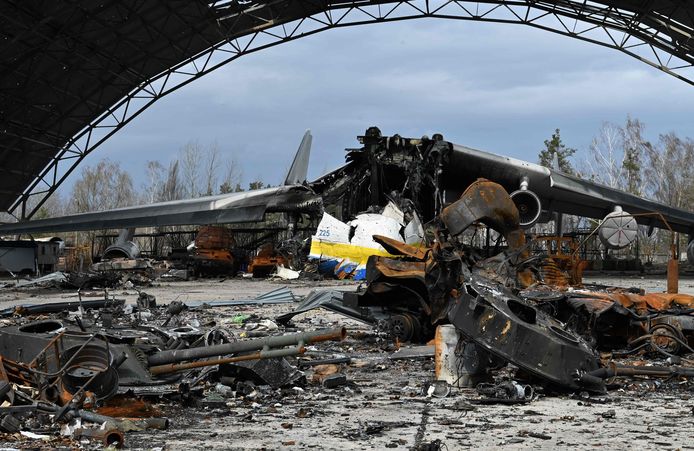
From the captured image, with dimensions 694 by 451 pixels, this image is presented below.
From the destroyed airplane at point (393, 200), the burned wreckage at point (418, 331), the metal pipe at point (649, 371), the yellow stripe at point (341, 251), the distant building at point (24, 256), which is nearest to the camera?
the burned wreckage at point (418, 331)

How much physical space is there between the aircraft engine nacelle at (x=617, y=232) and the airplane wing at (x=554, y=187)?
267 cm

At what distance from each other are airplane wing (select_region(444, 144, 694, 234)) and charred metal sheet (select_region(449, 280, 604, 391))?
1612 centimetres

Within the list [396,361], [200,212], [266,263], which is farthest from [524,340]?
[200,212]

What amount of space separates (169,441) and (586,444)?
2793mm

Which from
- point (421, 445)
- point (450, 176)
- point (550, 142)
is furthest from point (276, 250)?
point (550, 142)

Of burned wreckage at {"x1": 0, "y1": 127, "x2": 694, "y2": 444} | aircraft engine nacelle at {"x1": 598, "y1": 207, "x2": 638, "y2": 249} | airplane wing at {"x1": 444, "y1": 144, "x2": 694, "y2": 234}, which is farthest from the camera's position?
airplane wing at {"x1": 444, "y1": 144, "x2": 694, "y2": 234}

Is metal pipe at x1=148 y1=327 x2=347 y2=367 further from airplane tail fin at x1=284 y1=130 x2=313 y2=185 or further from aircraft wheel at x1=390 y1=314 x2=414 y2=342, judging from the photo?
airplane tail fin at x1=284 y1=130 x2=313 y2=185

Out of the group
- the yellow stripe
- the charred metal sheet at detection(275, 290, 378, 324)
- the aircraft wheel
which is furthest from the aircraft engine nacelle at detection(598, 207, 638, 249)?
the aircraft wheel

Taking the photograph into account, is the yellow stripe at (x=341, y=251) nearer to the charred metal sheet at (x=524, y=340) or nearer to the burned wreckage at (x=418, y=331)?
the burned wreckage at (x=418, y=331)

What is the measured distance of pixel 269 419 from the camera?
6.24m

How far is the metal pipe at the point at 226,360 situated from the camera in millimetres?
6984

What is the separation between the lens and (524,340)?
23.6ft

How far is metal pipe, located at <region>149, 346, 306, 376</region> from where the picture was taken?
6984mm

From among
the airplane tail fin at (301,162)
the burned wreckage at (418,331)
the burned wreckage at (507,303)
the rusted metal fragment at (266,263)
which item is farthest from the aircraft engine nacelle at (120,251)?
the burned wreckage at (507,303)
